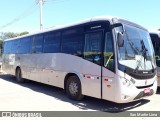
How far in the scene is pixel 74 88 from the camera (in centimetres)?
871

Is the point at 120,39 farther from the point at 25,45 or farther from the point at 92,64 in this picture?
the point at 25,45

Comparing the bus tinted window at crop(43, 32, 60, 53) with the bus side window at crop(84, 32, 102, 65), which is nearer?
the bus side window at crop(84, 32, 102, 65)

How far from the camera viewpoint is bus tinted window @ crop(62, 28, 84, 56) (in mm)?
8469

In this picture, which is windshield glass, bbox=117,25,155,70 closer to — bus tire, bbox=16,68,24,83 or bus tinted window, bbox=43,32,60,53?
bus tinted window, bbox=43,32,60,53

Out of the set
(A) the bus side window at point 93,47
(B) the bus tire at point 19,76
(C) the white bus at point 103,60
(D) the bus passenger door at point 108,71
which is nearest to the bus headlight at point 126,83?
(C) the white bus at point 103,60

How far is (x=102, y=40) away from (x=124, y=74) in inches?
54.7

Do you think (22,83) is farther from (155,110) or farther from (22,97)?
(155,110)

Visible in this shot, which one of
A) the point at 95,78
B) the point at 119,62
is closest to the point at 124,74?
the point at 119,62

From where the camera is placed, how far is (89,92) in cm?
788

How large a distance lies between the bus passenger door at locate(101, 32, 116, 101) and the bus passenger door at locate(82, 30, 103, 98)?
23 cm

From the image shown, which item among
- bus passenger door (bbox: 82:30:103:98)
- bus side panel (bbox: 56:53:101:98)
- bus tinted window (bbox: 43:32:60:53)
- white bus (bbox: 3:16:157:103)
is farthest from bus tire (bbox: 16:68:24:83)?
bus passenger door (bbox: 82:30:103:98)

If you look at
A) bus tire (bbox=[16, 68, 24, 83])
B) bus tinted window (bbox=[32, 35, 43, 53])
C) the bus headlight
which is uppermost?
bus tinted window (bbox=[32, 35, 43, 53])

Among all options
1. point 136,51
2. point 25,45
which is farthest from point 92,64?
point 25,45

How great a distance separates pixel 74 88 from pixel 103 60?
6.85ft
